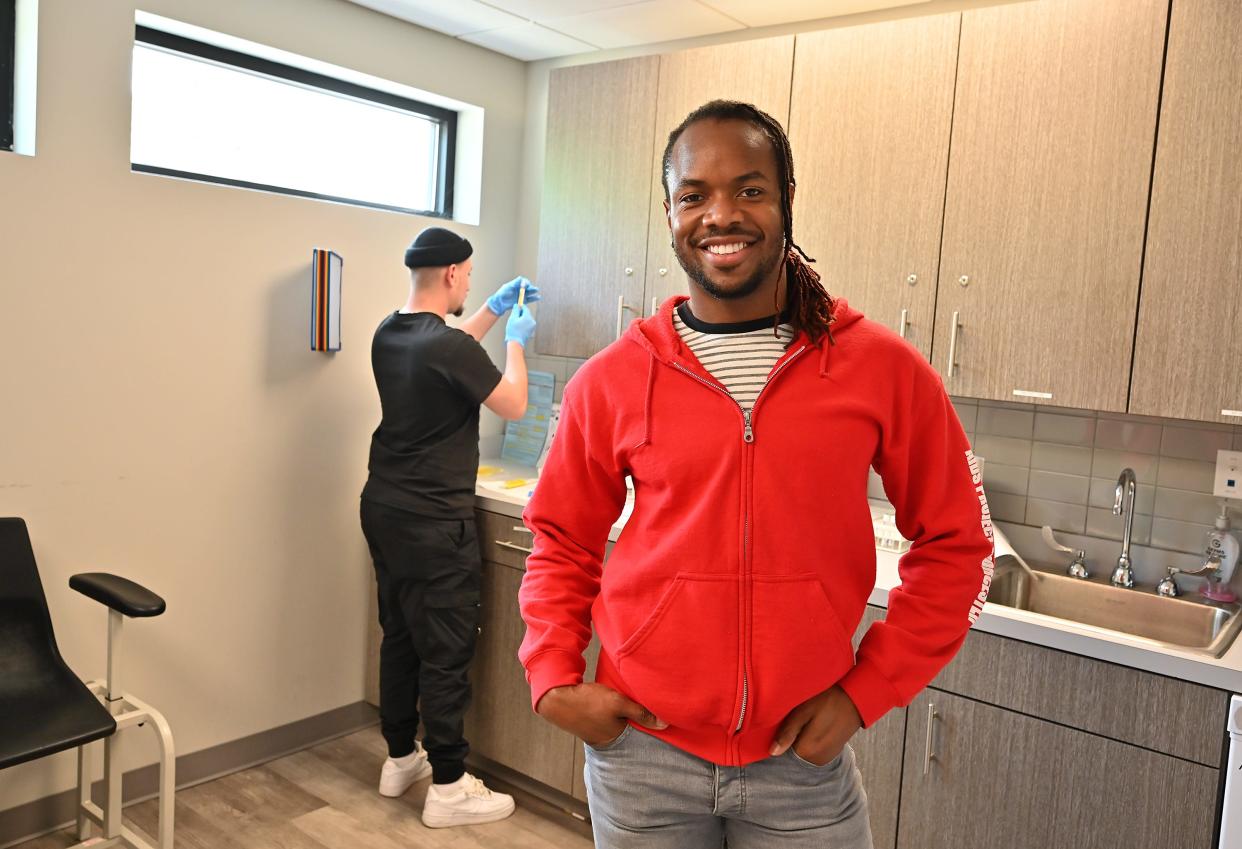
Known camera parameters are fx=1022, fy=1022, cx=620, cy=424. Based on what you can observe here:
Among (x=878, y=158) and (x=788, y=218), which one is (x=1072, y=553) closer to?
(x=878, y=158)

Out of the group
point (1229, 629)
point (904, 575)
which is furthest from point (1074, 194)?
point (904, 575)

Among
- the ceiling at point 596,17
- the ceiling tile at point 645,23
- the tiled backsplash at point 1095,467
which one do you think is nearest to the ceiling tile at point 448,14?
the ceiling at point 596,17

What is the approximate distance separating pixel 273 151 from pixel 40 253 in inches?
32.4

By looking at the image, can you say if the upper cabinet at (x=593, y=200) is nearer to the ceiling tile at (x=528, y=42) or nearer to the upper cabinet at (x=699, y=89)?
the upper cabinet at (x=699, y=89)

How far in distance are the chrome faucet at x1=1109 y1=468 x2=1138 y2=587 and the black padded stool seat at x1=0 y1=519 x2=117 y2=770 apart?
2.27m

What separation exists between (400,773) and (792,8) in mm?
2409

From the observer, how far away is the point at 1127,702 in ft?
6.23

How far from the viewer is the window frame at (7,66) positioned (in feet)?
7.97

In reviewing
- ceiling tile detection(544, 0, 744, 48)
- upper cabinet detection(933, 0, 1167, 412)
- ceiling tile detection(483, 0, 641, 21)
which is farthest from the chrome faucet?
ceiling tile detection(483, 0, 641, 21)

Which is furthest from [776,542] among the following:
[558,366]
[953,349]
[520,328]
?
[558,366]

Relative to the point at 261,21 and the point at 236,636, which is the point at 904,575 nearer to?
the point at 236,636

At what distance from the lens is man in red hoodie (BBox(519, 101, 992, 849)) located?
116 cm

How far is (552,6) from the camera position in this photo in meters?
2.95

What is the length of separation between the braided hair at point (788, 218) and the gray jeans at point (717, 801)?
0.51m
